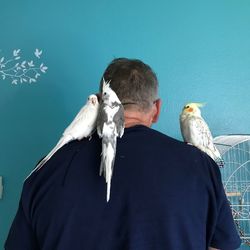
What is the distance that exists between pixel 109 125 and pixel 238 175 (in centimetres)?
70

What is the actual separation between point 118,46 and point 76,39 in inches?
6.4

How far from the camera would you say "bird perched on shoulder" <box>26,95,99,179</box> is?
848mm

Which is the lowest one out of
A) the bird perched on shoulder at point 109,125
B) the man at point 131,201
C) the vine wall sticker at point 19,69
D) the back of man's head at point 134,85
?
the man at point 131,201

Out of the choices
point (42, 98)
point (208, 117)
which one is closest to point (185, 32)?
point (208, 117)

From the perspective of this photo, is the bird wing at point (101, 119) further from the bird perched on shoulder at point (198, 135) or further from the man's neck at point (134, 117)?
the bird perched on shoulder at point (198, 135)

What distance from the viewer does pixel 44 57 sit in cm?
131

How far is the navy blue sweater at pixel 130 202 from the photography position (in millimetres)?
718

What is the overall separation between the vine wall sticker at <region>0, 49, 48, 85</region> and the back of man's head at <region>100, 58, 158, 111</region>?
1.80 ft

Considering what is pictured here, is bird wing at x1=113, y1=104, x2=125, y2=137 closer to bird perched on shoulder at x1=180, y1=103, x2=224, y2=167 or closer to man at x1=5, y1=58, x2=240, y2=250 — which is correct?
man at x1=5, y1=58, x2=240, y2=250

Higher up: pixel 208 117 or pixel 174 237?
pixel 208 117

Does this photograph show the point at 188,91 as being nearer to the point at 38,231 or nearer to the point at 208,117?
the point at 208,117

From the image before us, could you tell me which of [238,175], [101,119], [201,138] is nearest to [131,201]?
[101,119]

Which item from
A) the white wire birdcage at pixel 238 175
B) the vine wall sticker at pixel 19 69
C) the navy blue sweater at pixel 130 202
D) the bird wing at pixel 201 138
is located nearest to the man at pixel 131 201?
the navy blue sweater at pixel 130 202

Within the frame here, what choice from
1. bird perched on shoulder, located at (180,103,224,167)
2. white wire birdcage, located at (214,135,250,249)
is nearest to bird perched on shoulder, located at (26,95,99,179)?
bird perched on shoulder, located at (180,103,224,167)
